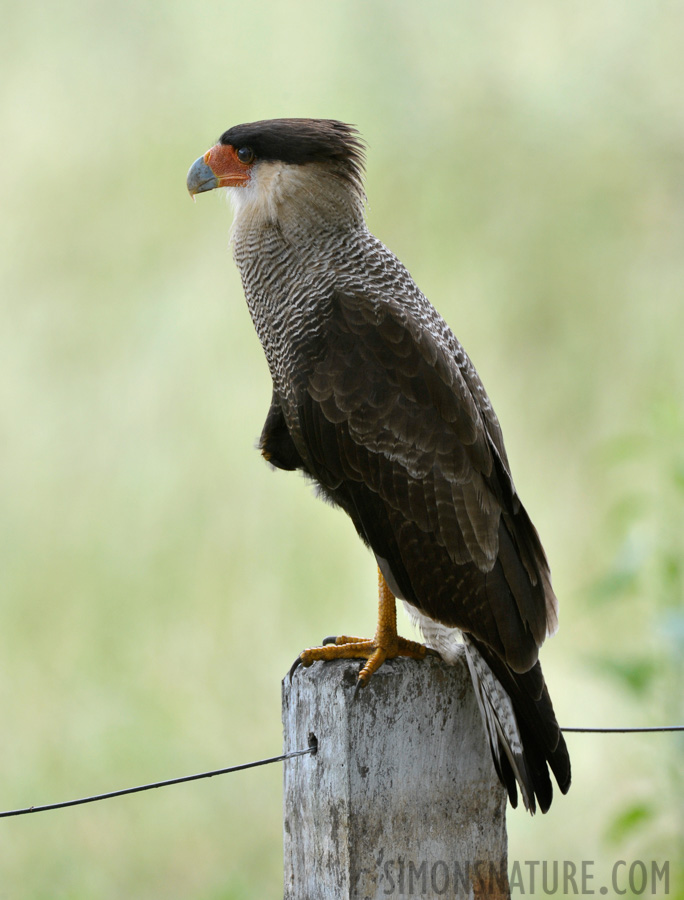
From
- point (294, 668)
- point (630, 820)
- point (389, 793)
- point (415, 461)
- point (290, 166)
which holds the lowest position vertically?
point (630, 820)

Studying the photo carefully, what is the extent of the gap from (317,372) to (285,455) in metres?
0.27

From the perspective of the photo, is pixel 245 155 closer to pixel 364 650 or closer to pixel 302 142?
pixel 302 142

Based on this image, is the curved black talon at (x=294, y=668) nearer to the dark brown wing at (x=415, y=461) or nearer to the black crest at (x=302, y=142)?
the dark brown wing at (x=415, y=461)

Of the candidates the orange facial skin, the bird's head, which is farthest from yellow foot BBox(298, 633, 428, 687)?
the orange facial skin

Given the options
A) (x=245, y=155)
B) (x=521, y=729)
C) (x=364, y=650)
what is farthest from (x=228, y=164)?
(x=521, y=729)

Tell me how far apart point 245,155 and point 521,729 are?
1259 millimetres

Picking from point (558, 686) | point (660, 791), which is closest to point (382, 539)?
point (660, 791)

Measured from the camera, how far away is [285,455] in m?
2.01

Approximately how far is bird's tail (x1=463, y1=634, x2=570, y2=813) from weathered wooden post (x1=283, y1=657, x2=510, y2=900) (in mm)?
A: 33

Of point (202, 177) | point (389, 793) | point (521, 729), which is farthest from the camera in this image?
point (202, 177)

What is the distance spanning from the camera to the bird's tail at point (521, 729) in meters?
1.50

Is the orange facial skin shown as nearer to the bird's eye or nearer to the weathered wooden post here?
the bird's eye

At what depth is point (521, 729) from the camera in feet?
5.10

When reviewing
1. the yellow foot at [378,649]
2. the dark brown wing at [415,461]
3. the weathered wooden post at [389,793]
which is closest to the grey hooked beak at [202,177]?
the dark brown wing at [415,461]
